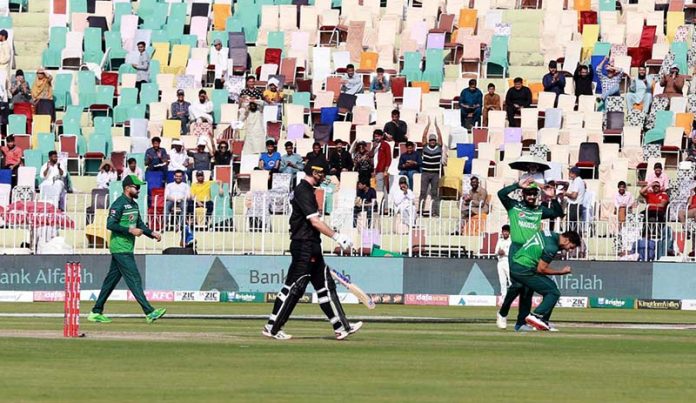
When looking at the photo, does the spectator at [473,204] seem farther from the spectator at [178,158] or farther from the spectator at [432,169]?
the spectator at [178,158]

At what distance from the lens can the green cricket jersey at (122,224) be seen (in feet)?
66.8

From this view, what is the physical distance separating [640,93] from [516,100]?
269 cm

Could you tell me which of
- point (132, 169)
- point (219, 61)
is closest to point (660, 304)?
point (132, 169)

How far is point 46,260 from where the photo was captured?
29438mm

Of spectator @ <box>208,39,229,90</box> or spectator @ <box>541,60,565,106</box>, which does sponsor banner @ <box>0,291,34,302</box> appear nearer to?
spectator @ <box>208,39,229,90</box>

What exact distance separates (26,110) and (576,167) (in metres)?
12.1

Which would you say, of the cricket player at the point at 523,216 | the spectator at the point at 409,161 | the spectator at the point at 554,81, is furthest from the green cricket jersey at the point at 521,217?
the spectator at the point at 554,81

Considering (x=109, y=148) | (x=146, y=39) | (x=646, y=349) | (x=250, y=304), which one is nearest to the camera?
(x=646, y=349)

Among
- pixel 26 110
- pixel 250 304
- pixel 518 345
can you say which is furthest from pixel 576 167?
pixel 518 345

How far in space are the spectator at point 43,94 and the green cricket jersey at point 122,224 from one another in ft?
51.2

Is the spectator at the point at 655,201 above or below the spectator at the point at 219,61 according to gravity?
below

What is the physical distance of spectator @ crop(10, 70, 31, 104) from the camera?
117 feet

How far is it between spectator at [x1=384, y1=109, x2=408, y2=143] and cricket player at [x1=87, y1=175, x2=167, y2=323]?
43.7 ft

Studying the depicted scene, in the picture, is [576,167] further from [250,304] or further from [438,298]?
[250,304]
